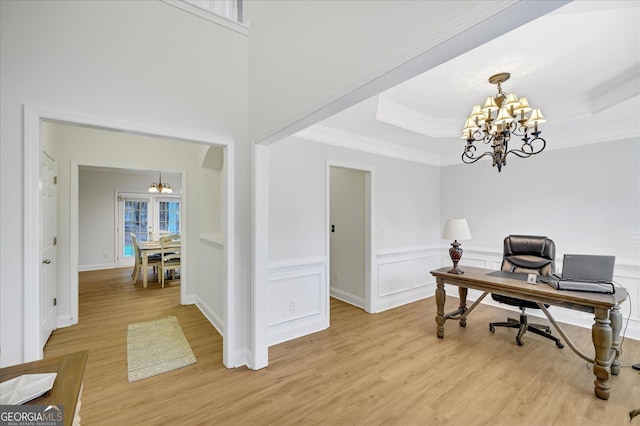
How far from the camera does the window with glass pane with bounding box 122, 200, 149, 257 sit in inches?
291

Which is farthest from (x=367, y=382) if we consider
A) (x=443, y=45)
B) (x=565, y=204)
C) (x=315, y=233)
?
(x=565, y=204)

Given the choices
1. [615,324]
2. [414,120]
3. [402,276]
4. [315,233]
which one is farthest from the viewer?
[402,276]

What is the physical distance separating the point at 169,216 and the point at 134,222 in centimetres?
90

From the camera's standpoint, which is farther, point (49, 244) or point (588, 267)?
point (49, 244)

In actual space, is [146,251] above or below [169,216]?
below

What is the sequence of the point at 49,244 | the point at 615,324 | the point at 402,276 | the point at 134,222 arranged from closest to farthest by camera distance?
the point at 615,324, the point at 49,244, the point at 402,276, the point at 134,222

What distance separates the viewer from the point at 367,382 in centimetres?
228

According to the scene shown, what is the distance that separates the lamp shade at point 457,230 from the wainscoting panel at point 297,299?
150 cm

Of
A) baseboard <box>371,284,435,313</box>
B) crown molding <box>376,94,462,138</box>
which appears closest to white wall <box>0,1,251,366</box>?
crown molding <box>376,94,462,138</box>

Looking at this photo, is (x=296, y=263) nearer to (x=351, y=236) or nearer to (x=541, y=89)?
(x=351, y=236)

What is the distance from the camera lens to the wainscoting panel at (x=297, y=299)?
3.01 meters

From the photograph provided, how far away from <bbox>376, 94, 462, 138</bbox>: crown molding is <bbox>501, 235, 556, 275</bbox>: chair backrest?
1.59m

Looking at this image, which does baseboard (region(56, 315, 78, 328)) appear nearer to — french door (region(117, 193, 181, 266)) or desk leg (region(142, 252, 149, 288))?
desk leg (region(142, 252, 149, 288))

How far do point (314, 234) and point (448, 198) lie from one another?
112 inches
